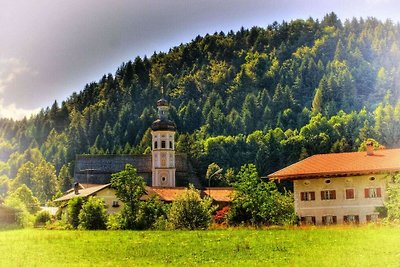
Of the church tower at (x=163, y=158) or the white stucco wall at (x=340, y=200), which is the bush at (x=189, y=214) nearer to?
the white stucco wall at (x=340, y=200)

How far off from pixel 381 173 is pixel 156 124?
181 ft

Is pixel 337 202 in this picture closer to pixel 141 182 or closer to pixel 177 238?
pixel 141 182

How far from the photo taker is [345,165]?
41.2 m

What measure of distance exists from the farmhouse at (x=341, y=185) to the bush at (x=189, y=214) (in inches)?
366

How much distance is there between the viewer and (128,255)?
61.1 feet

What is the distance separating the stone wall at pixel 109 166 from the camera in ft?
332

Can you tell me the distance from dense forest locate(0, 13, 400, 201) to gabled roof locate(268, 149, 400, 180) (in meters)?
39.2

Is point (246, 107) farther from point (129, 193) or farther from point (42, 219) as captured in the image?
point (129, 193)

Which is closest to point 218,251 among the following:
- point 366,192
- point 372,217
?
point 372,217

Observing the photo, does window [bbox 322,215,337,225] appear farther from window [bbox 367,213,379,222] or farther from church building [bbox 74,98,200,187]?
church building [bbox 74,98,200,187]

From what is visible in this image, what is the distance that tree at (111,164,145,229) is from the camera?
36.1 m

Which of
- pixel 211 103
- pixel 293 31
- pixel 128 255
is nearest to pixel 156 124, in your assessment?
pixel 211 103

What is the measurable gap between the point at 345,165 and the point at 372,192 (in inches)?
93.6

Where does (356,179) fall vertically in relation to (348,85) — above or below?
below
